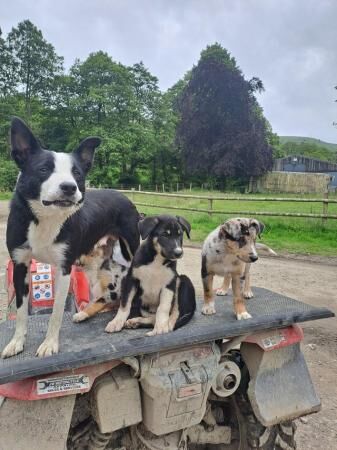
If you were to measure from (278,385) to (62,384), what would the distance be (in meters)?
1.31

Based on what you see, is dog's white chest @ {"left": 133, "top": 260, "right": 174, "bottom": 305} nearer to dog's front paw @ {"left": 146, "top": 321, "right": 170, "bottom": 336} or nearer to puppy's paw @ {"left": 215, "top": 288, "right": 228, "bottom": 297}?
dog's front paw @ {"left": 146, "top": 321, "right": 170, "bottom": 336}

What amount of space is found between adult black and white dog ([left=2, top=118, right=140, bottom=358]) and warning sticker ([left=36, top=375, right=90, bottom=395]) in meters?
0.15

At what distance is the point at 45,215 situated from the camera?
6.56 feet

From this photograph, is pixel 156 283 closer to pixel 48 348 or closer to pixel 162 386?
pixel 162 386

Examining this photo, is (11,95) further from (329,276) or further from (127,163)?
(329,276)

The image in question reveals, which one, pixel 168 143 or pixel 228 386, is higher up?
pixel 168 143

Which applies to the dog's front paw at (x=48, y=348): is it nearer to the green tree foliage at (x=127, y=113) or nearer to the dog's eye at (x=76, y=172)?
the dog's eye at (x=76, y=172)

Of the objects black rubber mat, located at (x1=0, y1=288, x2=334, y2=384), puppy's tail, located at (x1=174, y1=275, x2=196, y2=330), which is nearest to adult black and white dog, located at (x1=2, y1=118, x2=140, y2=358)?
black rubber mat, located at (x1=0, y1=288, x2=334, y2=384)

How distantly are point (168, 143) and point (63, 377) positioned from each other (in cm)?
3746

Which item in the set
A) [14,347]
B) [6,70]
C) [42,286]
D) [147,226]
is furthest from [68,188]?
[6,70]

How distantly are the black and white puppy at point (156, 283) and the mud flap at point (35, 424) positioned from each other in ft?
2.04

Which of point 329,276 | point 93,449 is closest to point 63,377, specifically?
point 93,449

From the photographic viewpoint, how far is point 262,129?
3488 cm

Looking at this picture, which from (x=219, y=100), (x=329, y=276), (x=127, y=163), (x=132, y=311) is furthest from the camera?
(x=127, y=163)
